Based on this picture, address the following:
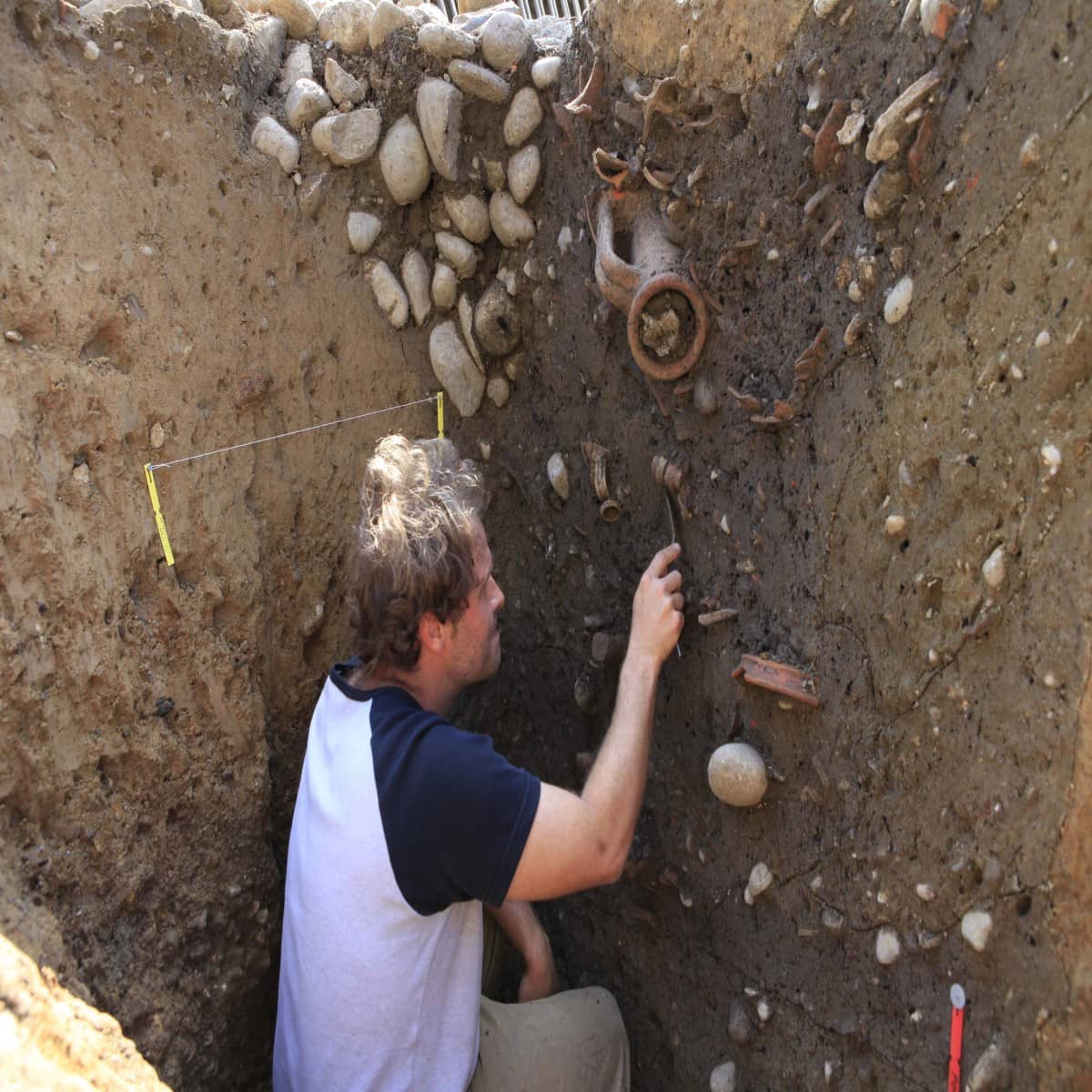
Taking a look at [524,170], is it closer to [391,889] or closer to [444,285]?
[444,285]

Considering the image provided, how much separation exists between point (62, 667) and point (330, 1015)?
0.75 m

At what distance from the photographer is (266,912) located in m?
2.08

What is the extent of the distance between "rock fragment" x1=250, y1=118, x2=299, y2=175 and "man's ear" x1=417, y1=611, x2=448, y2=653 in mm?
1107

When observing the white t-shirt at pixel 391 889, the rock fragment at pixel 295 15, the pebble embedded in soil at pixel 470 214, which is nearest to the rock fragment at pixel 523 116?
the pebble embedded in soil at pixel 470 214

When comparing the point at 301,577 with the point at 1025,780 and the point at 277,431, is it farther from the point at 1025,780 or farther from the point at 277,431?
the point at 1025,780

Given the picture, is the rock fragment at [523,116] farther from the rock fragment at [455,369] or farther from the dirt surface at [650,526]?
the rock fragment at [455,369]

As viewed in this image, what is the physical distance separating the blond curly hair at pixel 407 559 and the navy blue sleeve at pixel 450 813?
198 mm

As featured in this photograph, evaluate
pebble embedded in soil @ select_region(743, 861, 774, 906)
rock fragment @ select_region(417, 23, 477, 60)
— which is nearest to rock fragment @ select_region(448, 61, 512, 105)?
rock fragment @ select_region(417, 23, 477, 60)

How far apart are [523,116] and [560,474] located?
732 millimetres

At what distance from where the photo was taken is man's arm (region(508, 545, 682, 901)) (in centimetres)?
147

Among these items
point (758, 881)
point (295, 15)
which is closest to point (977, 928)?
point (758, 881)

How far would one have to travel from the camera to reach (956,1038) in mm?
1393

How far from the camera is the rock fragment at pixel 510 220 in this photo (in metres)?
2.15

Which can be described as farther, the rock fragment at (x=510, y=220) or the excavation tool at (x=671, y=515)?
the rock fragment at (x=510, y=220)
